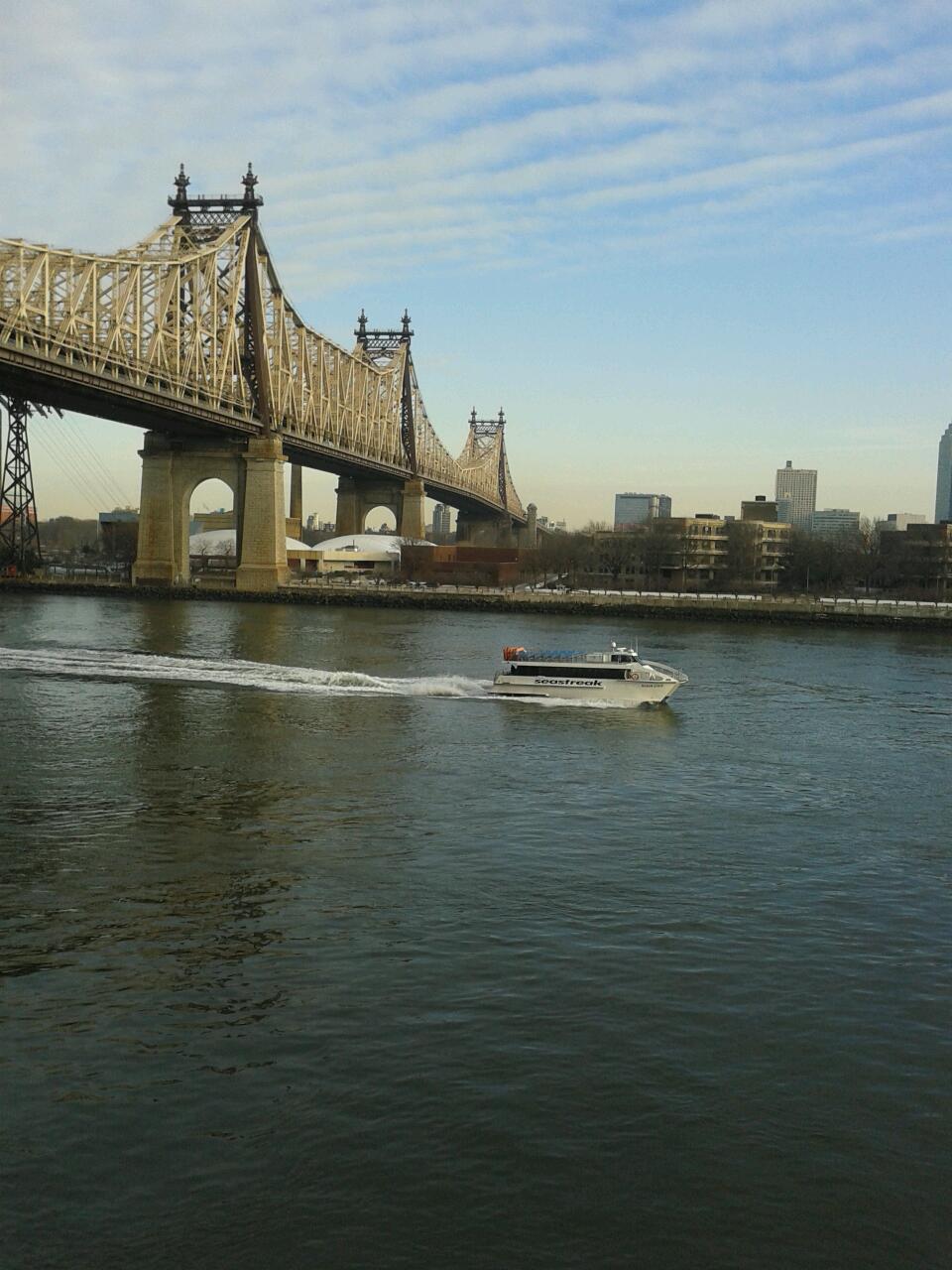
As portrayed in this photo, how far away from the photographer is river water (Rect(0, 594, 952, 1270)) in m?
10.2

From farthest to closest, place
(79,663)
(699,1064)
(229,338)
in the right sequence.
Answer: (229,338)
(79,663)
(699,1064)

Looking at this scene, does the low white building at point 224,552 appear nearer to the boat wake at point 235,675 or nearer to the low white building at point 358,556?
the low white building at point 358,556

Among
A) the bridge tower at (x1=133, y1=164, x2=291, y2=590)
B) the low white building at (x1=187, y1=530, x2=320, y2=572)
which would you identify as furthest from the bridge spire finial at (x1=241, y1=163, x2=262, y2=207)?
the low white building at (x1=187, y1=530, x2=320, y2=572)

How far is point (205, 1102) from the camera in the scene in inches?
466

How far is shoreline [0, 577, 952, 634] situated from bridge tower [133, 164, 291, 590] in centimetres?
310

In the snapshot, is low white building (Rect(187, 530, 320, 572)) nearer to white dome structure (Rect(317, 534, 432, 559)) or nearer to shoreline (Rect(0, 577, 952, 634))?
white dome structure (Rect(317, 534, 432, 559))

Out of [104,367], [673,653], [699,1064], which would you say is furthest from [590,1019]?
[104,367]

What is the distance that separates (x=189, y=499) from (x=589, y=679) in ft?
210

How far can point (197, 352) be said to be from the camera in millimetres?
88375

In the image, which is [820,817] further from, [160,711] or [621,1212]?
[160,711]

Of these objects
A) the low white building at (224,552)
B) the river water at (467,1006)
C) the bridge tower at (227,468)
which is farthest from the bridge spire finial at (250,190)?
the river water at (467,1006)

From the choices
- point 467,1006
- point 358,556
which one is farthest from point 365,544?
point 467,1006

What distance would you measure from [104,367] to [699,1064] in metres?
65.4

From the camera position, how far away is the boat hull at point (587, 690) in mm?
42200
